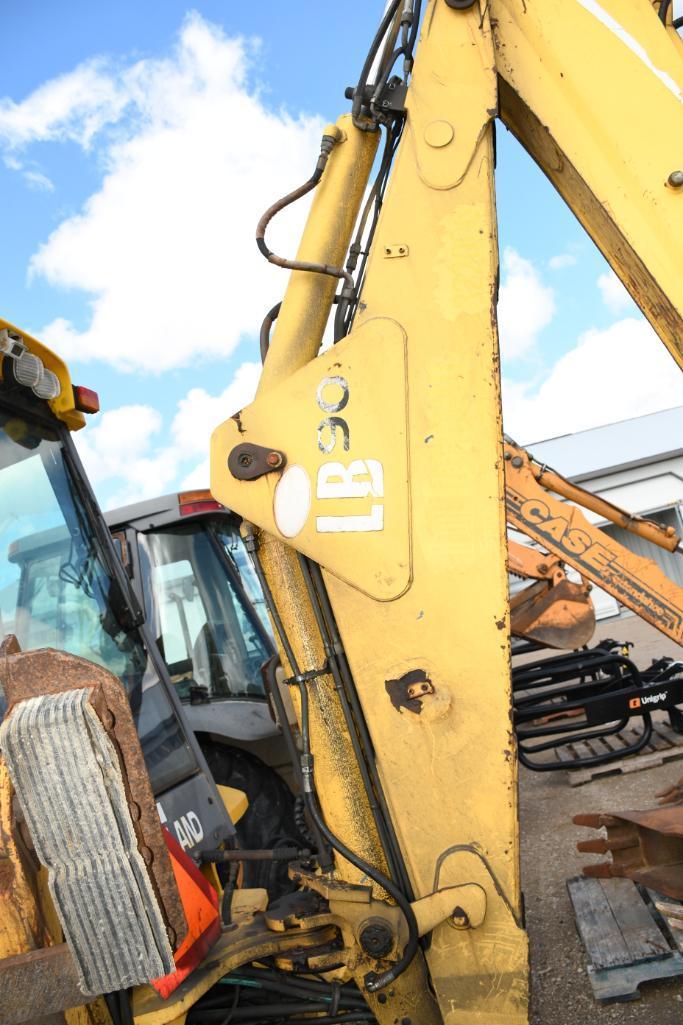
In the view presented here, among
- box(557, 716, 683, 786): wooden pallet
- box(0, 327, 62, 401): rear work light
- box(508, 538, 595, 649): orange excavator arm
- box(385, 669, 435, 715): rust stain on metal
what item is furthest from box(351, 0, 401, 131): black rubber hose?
box(508, 538, 595, 649): orange excavator arm

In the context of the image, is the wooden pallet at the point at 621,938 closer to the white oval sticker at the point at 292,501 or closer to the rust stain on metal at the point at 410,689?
the rust stain on metal at the point at 410,689

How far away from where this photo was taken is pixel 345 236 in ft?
8.11

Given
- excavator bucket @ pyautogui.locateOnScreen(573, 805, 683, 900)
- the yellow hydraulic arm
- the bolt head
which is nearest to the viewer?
the yellow hydraulic arm

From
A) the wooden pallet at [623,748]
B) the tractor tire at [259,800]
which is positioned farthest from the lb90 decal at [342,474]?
the wooden pallet at [623,748]

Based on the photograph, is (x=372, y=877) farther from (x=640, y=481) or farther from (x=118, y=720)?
(x=640, y=481)

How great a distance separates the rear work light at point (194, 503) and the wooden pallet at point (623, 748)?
3.14 meters

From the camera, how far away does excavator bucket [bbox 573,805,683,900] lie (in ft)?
10.0

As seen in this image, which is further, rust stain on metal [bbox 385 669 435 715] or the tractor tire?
the tractor tire

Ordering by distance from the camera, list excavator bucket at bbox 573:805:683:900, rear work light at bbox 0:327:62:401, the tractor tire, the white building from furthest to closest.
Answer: the white building
the tractor tire
excavator bucket at bbox 573:805:683:900
rear work light at bbox 0:327:62:401

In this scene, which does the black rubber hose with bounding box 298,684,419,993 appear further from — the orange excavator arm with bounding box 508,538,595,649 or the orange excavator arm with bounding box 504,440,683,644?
the orange excavator arm with bounding box 508,538,595,649

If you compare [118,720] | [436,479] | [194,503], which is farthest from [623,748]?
[118,720]

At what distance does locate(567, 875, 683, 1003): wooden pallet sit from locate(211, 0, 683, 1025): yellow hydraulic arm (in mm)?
904

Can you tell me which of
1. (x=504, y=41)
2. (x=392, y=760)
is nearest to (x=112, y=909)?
(x=392, y=760)

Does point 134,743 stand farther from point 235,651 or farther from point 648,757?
point 648,757
